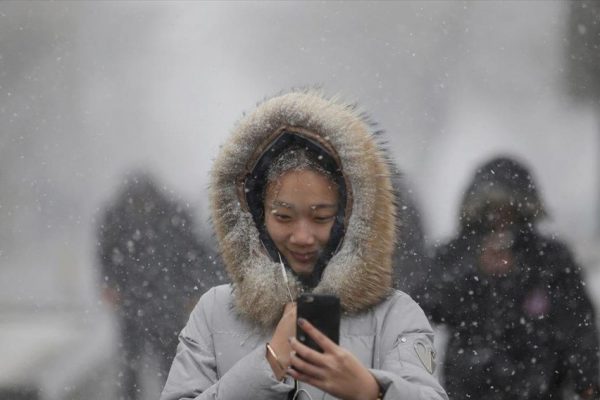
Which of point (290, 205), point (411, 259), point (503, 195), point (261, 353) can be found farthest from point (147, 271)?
point (261, 353)

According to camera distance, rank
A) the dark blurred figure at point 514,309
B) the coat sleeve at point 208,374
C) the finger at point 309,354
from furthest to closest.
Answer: the dark blurred figure at point 514,309
the coat sleeve at point 208,374
the finger at point 309,354

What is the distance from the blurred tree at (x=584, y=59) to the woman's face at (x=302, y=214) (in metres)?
1.28

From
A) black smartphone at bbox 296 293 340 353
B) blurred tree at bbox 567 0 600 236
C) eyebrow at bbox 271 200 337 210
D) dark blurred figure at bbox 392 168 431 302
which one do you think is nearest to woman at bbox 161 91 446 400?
eyebrow at bbox 271 200 337 210

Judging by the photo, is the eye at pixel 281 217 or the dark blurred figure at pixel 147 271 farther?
the dark blurred figure at pixel 147 271

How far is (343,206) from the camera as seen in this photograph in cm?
202

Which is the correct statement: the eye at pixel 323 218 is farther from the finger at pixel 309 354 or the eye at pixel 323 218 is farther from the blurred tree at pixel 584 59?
the blurred tree at pixel 584 59

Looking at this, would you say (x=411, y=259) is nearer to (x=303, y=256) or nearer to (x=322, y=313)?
(x=303, y=256)

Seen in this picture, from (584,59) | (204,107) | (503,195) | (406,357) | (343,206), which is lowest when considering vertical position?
(406,357)

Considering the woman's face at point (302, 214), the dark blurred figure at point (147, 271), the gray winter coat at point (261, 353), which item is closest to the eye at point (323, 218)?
the woman's face at point (302, 214)

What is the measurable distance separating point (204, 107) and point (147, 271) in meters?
0.51

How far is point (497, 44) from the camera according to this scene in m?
3.02

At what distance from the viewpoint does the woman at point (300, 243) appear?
1957 mm

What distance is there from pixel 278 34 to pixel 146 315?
911 mm

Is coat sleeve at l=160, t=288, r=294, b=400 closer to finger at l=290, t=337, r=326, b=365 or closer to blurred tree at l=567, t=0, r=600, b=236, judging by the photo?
finger at l=290, t=337, r=326, b=365
